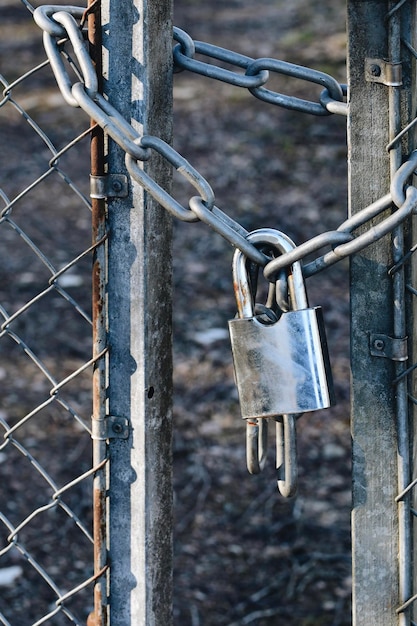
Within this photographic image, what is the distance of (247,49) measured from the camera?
728 cm

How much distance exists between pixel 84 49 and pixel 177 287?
3045 mm

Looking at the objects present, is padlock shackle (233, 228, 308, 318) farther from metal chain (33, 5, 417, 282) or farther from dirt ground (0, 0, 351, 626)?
dirt ground (0, 0, 351, 626)

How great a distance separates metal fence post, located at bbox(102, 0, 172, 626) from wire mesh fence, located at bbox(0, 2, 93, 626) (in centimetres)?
5

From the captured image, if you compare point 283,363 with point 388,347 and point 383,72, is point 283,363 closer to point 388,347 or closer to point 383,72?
point 388,347

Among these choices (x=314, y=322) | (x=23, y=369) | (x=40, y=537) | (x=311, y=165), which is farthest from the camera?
(x=311, y=165)

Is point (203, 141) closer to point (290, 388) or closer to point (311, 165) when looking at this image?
point (311, 165)

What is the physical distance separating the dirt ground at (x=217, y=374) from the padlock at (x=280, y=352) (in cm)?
143

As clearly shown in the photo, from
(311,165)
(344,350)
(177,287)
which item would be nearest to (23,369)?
(177,287)

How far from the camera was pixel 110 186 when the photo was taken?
3.97 feet

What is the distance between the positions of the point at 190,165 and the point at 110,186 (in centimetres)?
15

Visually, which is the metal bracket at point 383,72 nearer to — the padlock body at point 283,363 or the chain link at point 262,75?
the chain link at point 262,75

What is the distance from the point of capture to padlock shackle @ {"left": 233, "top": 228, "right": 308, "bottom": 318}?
1106mm

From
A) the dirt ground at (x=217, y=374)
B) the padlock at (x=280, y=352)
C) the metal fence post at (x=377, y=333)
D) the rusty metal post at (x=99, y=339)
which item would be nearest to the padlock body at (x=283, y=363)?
the padlock at (x=280, y=352)

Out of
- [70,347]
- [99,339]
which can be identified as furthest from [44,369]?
[70,347]
